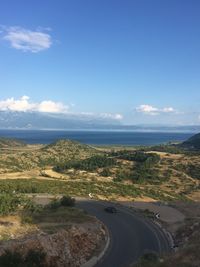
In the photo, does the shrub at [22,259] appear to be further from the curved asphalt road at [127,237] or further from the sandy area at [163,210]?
the sandy area at [163,210]

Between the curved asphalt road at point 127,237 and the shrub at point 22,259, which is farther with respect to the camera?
the curved asphalt road at point 127,237

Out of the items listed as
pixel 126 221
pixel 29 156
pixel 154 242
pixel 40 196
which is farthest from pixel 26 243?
pixel 29 156

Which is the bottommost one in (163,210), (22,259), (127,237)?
(163,210)

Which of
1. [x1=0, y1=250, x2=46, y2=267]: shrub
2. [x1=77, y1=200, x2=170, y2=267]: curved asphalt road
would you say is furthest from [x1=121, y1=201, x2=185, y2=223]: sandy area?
[x1=0, y1=250, x2=46, y2=267]: shrub

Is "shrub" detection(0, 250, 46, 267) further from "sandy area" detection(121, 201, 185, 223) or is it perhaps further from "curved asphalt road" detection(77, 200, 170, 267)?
"sandy area" detection(121, 201, 185, 223)

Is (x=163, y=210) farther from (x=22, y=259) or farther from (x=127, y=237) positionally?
(x=22, y=259)

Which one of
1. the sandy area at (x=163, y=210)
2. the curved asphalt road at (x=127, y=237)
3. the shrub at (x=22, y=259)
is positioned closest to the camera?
the shrub at (x=22, y=259)

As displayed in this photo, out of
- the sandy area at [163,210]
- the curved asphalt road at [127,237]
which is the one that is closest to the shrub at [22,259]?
the curved asphalt road at [127,237]

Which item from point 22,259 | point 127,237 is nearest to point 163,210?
point 127,237
